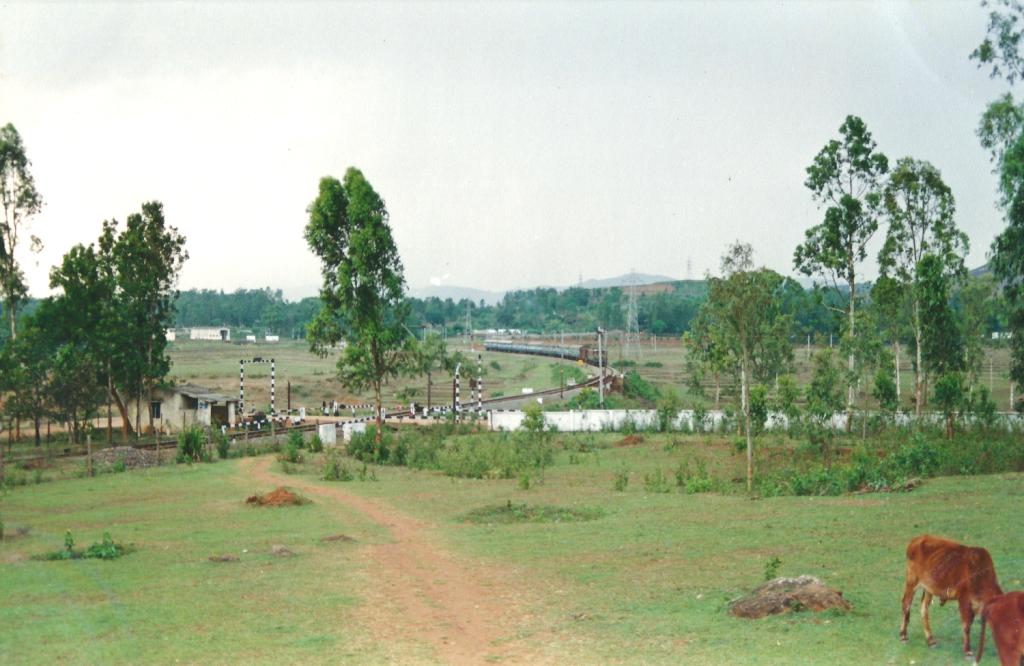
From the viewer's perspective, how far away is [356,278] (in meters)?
35.1

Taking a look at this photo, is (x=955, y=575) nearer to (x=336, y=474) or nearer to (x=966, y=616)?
(x=966, y=616)

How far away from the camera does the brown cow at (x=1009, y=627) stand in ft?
22.5

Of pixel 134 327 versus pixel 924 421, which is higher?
pixel 134 327

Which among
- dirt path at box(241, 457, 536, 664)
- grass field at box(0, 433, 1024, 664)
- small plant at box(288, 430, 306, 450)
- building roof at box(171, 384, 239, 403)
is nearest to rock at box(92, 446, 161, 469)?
small plant at box(288, 430, 306, 450)

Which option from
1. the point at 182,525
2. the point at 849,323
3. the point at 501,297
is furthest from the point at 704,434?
the point at 501,297

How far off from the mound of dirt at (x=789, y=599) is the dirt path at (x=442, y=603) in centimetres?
242

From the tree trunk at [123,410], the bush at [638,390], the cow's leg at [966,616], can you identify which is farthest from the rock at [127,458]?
the bush at [638,390]

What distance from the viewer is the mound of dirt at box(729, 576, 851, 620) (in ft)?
33.1

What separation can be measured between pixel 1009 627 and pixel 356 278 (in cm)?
2991

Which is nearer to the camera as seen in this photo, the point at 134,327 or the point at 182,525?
the point at 182,525

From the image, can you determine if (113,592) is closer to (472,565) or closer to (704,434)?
(472,565)

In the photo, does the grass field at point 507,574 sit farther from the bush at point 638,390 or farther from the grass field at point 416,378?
the bush at point 638,390

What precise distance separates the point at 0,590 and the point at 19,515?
825 cm

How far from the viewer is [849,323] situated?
3431 centimetres
